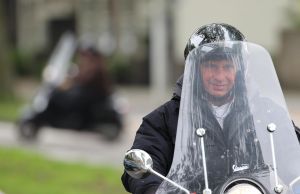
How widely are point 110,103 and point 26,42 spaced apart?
19493 millimetres

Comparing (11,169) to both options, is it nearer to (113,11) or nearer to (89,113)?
(89,113)

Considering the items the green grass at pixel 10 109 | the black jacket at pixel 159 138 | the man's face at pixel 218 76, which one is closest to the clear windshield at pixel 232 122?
the man's face at pixel 218 76

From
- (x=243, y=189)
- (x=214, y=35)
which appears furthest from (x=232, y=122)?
(x=214, y=35)

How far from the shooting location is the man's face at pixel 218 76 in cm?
379

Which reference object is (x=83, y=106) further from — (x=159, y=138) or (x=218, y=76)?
(x=218, y=76)

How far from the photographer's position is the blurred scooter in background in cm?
1326

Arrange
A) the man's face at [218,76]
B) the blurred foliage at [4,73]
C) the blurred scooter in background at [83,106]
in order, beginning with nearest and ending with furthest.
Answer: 1. the man's face at [218,76]
2. the blurred scooter in background at [83,106]
3. the blurred foliage at [4,73]

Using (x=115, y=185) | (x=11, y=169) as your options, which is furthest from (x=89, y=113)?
(x=115, y=185)

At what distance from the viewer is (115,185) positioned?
351 inches

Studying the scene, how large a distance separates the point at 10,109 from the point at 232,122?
1427 cm

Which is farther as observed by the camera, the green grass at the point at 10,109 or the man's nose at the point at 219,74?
the green grass at the point at 10,109

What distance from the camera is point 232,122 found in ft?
12.1

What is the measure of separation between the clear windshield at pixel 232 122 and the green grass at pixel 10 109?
12.2m

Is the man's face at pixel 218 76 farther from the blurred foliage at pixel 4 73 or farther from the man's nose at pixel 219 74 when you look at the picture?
the blurred foliage at pixel 4 73
